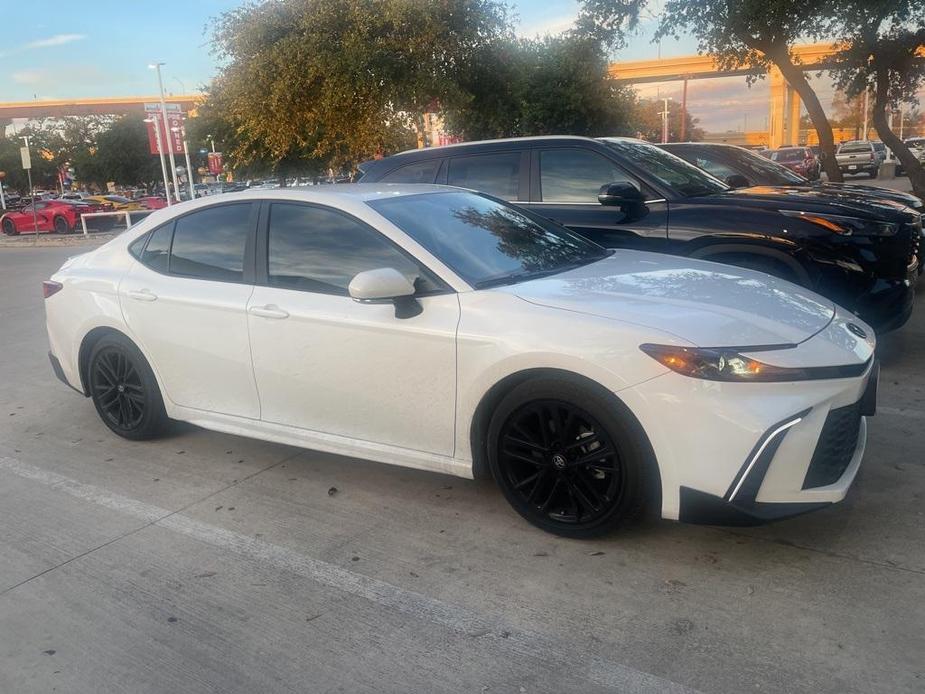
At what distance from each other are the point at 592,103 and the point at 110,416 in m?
21.5

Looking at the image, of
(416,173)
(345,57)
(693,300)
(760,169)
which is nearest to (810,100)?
(760,169)

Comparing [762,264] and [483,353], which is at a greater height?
[483,353]

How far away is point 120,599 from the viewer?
3.36 metres

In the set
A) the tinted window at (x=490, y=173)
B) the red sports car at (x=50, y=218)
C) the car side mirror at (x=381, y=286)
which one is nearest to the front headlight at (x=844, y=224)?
the tinted window at (x=490, y=173)

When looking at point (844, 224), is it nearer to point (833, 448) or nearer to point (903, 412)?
point (903, 412)

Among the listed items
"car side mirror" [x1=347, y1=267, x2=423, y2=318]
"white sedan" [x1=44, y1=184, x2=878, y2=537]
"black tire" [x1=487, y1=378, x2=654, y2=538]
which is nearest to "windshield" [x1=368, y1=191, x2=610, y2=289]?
"white sedan" [x1=44, y1=184, x2=878, y2=537]

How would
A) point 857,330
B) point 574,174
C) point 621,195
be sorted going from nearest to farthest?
point 857,330 < point 621,195 < point 574,174

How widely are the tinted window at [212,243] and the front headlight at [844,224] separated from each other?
3850mm

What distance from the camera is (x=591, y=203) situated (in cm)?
673

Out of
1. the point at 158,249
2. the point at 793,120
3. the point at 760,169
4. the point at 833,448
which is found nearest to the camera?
the point at 833,448

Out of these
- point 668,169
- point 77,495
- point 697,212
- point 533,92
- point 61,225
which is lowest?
point 61,225

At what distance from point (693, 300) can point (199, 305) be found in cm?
263

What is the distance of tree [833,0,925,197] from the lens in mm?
13625

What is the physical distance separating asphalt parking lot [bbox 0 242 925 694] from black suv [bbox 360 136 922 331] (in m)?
1.47
